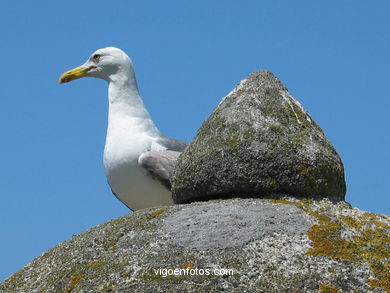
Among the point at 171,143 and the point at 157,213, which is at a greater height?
the point at 171,143

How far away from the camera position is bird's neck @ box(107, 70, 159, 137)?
15.7 meters

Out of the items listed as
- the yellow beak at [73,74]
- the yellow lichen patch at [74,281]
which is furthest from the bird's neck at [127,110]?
the yellow lichen patch at [74,281]

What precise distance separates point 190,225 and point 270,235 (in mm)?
763

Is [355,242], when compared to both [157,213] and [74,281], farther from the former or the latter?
[74,281]

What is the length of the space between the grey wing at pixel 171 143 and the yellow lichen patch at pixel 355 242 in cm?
712

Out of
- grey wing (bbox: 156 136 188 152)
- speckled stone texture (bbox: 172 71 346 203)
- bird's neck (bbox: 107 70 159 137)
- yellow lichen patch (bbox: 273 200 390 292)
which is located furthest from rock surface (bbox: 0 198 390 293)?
bird's neck (bbox: 107 70 159 137)

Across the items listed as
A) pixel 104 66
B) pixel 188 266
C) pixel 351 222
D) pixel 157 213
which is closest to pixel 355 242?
pixel 351 222

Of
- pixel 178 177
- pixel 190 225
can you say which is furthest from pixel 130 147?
pixel 190 225

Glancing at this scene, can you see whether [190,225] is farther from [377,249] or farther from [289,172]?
[377,249]

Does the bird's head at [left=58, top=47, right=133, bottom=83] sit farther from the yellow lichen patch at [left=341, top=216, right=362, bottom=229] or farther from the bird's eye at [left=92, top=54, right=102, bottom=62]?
the yellow lichen patch at [left=341, top=216, right=362, bottom=229]

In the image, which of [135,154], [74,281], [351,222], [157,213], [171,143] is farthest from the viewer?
[171,143]

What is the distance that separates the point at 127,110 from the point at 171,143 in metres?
1.05

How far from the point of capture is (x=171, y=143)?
51.6 feet

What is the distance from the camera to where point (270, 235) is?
26.3 ft
